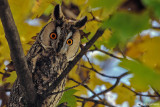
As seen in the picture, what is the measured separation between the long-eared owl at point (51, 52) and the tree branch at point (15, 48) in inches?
9.5

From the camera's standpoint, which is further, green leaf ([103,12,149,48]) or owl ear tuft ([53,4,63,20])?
owl ear tuft ([53,4,63,20])

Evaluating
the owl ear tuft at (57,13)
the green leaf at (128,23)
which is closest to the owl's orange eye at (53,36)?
the owl ear tuft at (57,13)

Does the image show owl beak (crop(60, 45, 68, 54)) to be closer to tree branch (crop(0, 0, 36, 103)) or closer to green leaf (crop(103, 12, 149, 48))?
tree branch (crop(0, 0, 36, 103))

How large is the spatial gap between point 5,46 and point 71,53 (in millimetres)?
529

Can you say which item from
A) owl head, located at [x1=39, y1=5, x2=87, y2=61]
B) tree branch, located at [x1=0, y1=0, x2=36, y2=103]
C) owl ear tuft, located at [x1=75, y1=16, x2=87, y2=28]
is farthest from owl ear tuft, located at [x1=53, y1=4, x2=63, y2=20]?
tree branch, located at [x1=0, y1=0, x2=36, y2=103]

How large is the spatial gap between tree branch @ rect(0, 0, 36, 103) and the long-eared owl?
0.80 feet

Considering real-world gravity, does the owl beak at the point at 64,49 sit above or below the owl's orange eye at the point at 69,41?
below

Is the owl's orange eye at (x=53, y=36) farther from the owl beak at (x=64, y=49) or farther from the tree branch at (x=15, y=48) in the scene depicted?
the tree branch at (x=15, y=48)

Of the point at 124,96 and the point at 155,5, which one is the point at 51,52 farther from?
the point at 155,5

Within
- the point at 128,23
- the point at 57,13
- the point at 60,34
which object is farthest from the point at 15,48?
the point at 128,23

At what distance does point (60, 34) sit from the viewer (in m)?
1.58

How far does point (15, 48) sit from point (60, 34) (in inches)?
19.9

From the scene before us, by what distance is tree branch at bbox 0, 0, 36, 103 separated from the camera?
99 centimetres

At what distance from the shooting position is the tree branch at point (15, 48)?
3.26 feet
